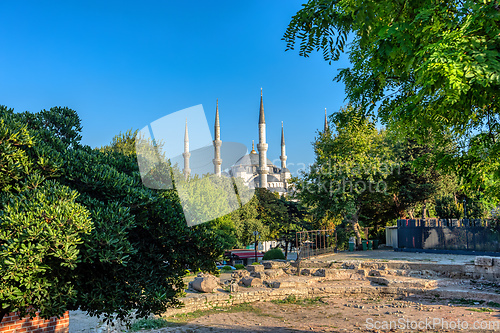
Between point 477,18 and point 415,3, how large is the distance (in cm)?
65

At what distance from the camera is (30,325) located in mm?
7047

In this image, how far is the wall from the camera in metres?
6.67

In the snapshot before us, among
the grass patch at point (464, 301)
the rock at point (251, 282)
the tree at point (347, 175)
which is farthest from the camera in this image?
the tree at point (347, 175)

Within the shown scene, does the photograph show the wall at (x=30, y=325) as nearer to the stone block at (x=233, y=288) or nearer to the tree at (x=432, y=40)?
the tree at (x=432, y=40)

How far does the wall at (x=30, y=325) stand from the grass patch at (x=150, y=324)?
4047 millimetres

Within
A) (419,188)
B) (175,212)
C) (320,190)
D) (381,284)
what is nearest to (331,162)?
(320,190)

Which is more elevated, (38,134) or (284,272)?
(38,134)

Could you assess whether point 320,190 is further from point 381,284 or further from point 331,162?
point 381,284

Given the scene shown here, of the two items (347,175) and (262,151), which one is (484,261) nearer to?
(347,175)

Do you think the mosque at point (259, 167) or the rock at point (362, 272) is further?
the mosque at point (259, 167)

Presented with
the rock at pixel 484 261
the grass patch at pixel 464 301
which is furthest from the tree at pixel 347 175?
the grass patch at pixel 464 301

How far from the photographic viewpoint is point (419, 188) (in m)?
29.9

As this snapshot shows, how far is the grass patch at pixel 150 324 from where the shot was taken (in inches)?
462

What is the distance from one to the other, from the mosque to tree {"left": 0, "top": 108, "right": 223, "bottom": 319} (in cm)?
5801
